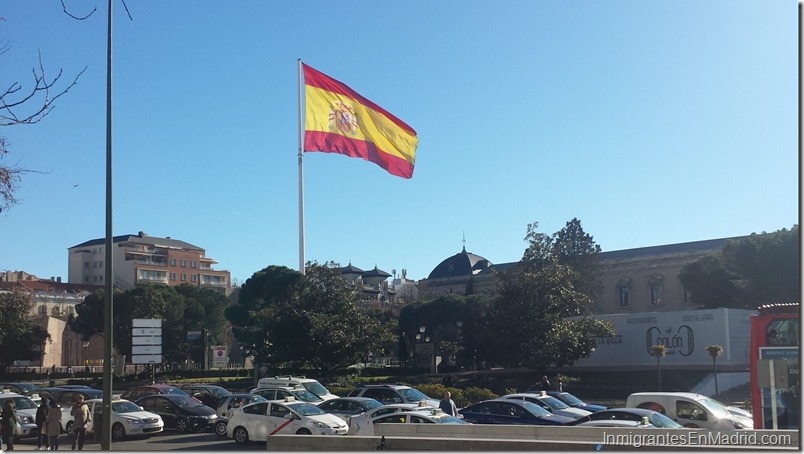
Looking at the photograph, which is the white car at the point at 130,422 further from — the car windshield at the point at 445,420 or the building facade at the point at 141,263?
the building facade at the point at 141,263

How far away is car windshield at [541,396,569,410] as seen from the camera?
26609 mm

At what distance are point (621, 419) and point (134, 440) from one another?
16.1 meters

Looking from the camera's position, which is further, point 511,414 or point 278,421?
point 278,421

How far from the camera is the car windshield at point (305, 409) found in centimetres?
2498

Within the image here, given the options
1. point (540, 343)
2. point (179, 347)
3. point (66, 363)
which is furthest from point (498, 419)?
point (66, 363)

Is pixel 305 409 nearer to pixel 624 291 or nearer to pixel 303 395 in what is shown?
pixel 303 395

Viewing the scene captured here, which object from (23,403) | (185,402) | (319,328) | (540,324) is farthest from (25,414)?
(540,324)

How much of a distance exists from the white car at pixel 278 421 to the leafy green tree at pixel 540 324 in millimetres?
26400

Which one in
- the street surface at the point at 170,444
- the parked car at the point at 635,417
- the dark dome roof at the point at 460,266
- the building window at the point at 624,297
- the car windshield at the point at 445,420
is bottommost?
the street surface at the point at 170,444

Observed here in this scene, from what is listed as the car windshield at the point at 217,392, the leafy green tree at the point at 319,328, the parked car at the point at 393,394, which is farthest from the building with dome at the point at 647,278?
the parked car at the point at 393,394

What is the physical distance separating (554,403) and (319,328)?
21494mm

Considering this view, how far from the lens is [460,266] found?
123 meters

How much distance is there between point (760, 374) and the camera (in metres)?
14.9

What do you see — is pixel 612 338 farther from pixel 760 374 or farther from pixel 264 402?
pixel 760 374
